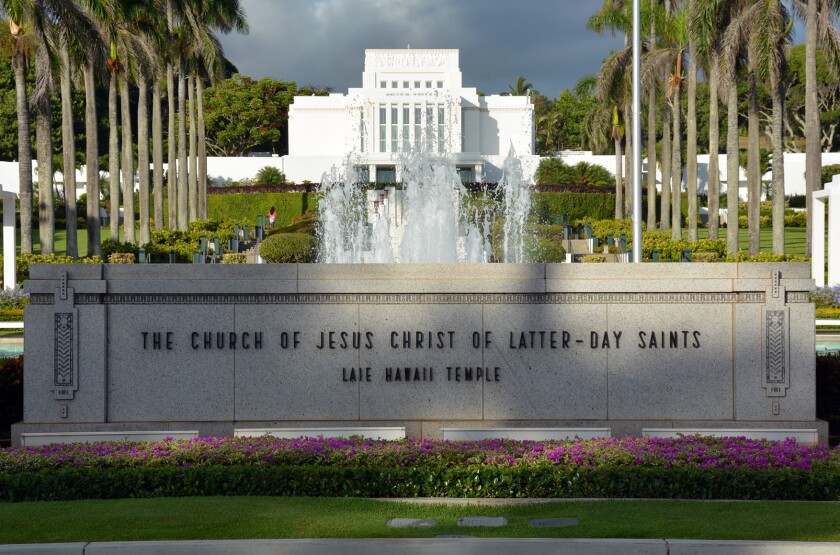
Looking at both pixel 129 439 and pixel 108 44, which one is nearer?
pixel 129 439

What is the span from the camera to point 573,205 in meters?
61.0

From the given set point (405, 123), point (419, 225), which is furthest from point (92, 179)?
point (405, 123)

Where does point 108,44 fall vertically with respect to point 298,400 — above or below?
above

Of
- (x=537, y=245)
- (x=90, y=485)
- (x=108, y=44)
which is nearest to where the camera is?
(x=90, y=485)

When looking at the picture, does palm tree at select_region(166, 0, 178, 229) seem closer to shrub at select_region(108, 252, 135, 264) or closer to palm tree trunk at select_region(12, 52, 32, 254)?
palm tree trunk at select_region(12, 52, 32, 254)

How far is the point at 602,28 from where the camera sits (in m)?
49.5

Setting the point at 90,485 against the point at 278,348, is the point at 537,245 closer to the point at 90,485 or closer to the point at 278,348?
the point at 278,348

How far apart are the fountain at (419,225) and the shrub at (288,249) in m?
1.40

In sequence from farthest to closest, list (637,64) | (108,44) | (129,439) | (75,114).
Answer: (75,114)
(108,44)
(637,64)
(129,439)

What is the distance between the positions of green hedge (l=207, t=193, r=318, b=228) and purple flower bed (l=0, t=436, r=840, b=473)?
168 ft

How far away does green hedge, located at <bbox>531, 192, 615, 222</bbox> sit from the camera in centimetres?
5997

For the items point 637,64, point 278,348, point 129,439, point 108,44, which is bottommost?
point 129,439

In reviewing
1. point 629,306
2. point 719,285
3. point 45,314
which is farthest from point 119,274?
point 719,285

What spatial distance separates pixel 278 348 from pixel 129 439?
5.61ft
